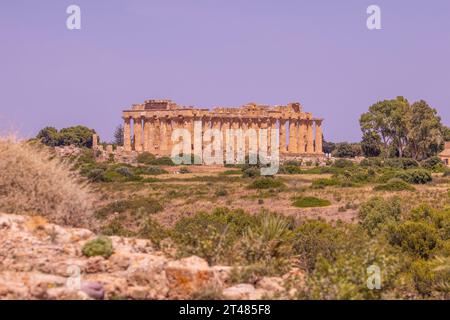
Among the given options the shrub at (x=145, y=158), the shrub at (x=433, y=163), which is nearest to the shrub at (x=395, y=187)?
the shrub at (x=433, y=163)

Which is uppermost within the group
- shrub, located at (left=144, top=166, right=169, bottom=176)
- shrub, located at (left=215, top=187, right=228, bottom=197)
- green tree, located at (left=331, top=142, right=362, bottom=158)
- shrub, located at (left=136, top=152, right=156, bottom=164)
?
green tree, located at (left=331, top=142, right=362, bottom=158)

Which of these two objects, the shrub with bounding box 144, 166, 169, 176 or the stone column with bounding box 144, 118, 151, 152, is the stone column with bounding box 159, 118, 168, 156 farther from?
the shrub with bounding box 144, 166, 169, 176

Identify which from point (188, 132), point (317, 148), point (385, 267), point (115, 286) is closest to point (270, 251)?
point (385, 267)

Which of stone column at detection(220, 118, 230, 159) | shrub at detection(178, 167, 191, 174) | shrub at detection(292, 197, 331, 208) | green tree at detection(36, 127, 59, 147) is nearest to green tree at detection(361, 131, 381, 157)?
stone column at detection(220, 118, 230, 159)

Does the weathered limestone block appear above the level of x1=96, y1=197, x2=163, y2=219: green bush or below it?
above

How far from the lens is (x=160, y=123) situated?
84.7 m

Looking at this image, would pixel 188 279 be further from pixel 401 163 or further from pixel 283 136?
pixel 283 136

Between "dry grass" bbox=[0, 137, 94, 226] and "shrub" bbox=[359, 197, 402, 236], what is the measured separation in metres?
12.2

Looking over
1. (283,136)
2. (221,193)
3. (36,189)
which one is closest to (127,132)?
(283,136)

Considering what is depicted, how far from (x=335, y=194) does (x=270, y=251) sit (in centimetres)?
2976

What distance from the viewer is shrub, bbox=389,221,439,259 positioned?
22344 mm

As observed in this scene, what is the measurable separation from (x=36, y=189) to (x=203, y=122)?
2723 inches

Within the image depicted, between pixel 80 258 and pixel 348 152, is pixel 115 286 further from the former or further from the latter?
pixel 348 152

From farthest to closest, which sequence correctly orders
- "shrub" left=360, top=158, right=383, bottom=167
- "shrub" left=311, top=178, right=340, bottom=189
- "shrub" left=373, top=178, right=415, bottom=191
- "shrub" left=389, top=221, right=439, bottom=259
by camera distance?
"shrub" left=360, top=158, right=383, bottom=167, "shrub" left=311, top=178, right=340, bottom=189, "shrub" left=373, top=178, right=415, bottom=191, "shrub" left=389, top=221, right=439, bottom=259
